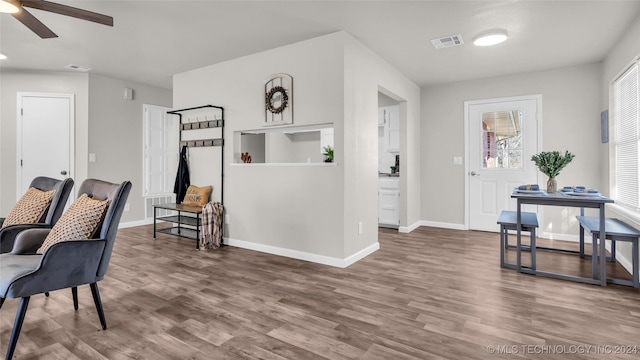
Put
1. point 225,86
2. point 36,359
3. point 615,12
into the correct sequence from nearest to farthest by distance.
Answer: point 36,359 → point 615,12 → point 225,86

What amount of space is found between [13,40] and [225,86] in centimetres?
234

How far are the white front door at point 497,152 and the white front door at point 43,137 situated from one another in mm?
6295

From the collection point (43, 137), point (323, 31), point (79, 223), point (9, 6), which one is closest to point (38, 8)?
point (9, 6)

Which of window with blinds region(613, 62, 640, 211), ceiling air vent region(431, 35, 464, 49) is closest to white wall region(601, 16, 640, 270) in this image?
window with blinds region(613, 62, 640, 211)

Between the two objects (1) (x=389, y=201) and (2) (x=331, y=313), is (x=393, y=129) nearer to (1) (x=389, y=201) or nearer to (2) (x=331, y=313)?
(1) (x=389, y=201)

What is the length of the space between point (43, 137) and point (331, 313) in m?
5.25

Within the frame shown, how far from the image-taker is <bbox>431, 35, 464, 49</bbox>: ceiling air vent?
3557 millimetres

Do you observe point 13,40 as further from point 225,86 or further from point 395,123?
point 395,123

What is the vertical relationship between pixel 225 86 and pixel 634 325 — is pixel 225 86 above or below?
above

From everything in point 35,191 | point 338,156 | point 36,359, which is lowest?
point 36,359

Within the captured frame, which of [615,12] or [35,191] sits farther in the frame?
[615,12]

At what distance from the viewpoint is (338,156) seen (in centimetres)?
342

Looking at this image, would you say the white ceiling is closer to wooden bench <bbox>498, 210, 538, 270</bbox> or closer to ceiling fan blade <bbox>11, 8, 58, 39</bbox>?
ceiling fan blade <bbox>11, 8, 58, 39</bbox>

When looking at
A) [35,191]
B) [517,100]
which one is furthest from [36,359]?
[517,100]
